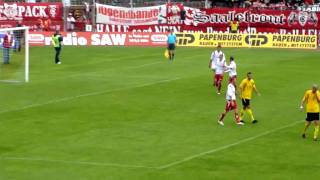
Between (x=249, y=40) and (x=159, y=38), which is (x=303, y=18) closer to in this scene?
(x=249, y=40)

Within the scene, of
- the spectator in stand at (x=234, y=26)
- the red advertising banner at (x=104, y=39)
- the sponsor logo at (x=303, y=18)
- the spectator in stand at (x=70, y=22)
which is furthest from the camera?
the spectator in stand at (x=70, y=22)

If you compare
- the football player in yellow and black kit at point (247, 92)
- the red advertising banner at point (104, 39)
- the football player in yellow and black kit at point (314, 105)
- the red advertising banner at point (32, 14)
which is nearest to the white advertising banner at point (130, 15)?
the red advertising banner at point (32, 14)

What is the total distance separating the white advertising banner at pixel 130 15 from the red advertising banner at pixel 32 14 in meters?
4.23

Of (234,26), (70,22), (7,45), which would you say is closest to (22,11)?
(70,22)

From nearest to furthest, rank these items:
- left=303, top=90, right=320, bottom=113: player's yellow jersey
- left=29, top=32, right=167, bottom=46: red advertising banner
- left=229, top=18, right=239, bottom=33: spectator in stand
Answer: left=303, top=90, right=320, bottom=113: player's yellow jersey < left=29, top=32, right=167, bottom=46: red advertising banner < left=229, top=18, right=239, bottom=33: spectator in stand

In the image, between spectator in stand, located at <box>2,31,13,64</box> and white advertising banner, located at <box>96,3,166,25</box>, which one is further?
white advertising banner, located at <box>96,3,166,25</box>

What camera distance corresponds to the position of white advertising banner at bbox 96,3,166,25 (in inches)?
2697

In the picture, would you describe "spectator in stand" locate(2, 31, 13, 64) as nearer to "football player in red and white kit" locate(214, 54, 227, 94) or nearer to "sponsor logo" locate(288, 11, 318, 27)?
"football player in red and white kit" locate(214, 54, 227, 94)

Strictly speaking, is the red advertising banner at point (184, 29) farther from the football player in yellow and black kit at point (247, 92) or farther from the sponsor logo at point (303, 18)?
the football player in yellow and black kit at point (247, 92)

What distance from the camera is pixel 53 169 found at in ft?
69.5

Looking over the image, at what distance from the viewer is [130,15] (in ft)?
226

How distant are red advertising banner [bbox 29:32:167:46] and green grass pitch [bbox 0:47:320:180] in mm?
16422

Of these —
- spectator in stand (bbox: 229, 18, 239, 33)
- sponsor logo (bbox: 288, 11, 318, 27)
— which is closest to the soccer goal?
spectator in stand (bbox: 229, 18, 239, 33)

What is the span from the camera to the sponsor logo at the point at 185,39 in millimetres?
62781
